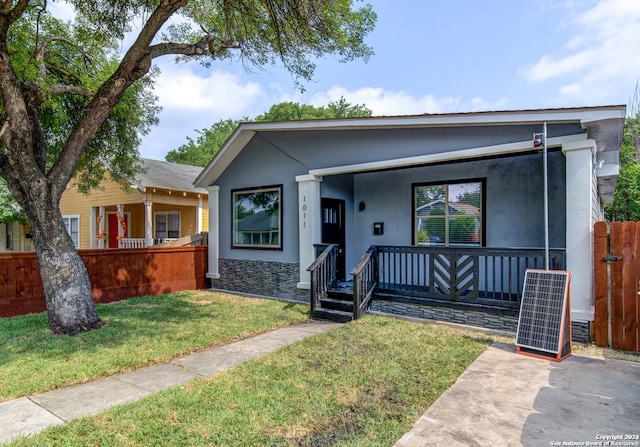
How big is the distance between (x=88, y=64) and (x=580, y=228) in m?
9.95

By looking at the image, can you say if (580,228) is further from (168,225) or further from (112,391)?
(168,225)

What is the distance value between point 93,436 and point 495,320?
5.46 m

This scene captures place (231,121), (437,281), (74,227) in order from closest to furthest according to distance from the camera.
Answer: (437,281), (74,227), (231,121)

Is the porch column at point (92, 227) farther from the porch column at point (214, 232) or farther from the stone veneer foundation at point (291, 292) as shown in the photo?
the stone veneer foundation at point (291, 292)

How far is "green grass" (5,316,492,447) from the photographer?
2748 mm

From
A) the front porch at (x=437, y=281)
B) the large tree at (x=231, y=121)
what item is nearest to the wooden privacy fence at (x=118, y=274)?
the front porch at (x=437, y=281)

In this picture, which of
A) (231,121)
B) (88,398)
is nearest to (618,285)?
(88,398)

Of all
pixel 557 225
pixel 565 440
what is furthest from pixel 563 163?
pixel 565 440

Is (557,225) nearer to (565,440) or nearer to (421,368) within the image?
(421,368)

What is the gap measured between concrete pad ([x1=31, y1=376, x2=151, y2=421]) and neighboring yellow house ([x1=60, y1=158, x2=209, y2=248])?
949 cm

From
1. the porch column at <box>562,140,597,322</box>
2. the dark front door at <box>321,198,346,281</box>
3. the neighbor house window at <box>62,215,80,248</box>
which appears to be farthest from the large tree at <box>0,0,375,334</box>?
the neighbor house window at <box>62,215,80,248</box>

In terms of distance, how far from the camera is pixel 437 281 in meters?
6.43

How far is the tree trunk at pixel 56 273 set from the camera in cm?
543

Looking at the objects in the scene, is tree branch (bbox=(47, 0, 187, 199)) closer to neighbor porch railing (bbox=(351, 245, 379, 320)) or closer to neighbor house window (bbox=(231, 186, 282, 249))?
neighbor house window (bbox=(231, 186, 282, 249))
